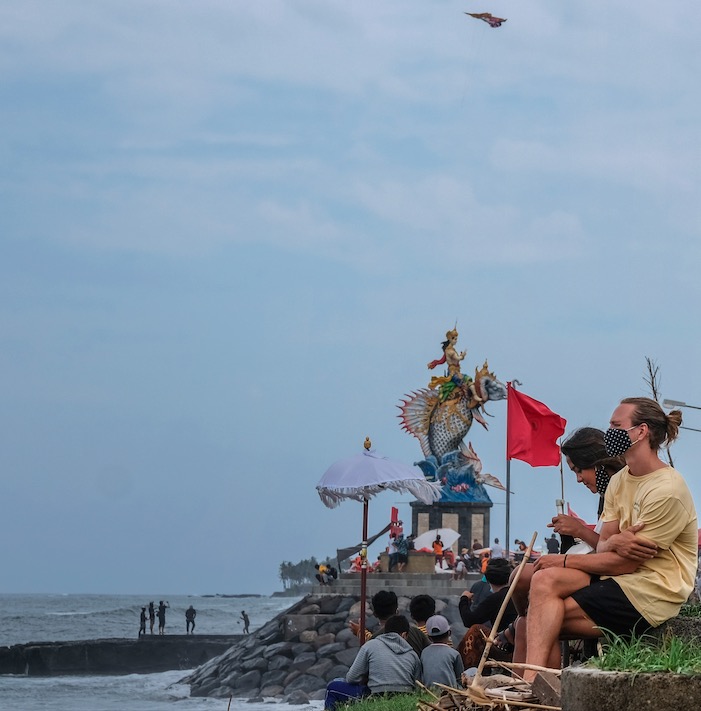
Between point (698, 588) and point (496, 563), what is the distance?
96.0 inches

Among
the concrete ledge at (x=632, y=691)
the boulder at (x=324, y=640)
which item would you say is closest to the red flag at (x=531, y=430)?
the concrete ledge at (x=632, y=691)

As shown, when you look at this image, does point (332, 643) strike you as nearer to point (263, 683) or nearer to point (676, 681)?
point (263, 683)

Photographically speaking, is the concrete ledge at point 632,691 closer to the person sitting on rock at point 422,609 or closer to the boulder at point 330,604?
the person sitting on rock at point 422,609

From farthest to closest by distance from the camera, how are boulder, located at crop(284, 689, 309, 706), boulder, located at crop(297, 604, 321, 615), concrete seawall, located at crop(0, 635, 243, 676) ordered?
concrete seawall, located at crop(0, 635, 243, 676)
boulder, located at crop(297, 604, 321, 615)
boulder, located at crop(284, 689, 309, 706)

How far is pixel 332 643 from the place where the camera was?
3462 centimetres

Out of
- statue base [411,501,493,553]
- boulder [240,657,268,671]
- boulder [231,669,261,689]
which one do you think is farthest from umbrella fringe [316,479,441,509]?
statue base [411,501,493,553]

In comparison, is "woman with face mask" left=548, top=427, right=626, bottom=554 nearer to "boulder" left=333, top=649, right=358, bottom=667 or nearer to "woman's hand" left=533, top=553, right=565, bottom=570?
"woman's hand" left=533, top=553, right=565, bottom=570

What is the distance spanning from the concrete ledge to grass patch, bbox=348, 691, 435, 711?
390 centimetres

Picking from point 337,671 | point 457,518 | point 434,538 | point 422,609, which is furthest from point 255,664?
point 422,609

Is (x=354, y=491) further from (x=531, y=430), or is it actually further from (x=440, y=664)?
(x=440, y=664)

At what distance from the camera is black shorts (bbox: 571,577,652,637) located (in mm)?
5402

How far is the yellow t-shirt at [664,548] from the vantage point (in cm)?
544

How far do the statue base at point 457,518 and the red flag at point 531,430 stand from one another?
80.2 ft

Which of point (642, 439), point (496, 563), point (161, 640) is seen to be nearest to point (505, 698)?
point (642, 439)
